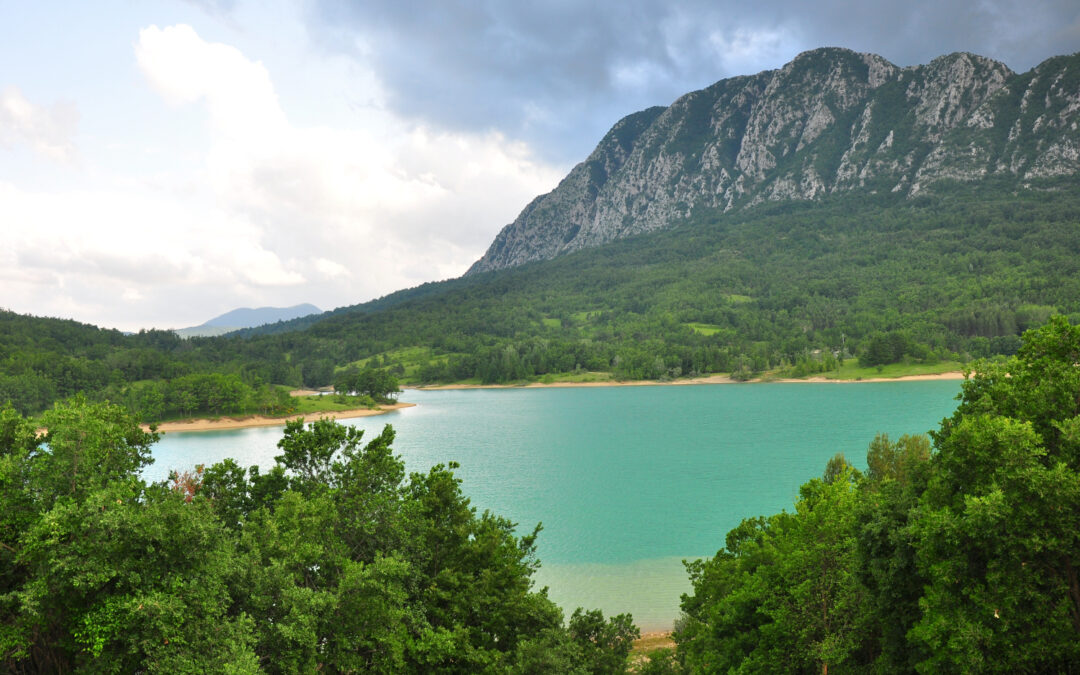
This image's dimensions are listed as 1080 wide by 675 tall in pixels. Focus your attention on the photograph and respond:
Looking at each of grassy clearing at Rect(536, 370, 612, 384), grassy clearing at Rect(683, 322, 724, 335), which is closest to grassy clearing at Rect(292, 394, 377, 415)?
grassy clearing at Rect(536, 370, 612, 384)

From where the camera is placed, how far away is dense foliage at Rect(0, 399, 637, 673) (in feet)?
32.6

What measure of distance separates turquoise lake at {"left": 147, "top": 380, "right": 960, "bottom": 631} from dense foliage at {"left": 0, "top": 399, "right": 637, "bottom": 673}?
527 inches

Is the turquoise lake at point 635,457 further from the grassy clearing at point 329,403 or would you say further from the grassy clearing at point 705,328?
the grassy clearing at point 705,328

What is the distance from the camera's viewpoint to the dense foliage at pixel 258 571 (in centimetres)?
993

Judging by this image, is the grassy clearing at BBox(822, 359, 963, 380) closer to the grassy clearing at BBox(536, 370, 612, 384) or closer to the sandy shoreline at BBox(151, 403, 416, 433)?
the grassy clearing at BBox(536, 370, 612, 384)

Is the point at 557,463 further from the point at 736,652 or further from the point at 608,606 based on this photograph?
the point at 736,652

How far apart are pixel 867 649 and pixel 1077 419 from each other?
25.6ft

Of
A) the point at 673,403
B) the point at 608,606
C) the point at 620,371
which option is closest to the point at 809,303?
the point at 620,371

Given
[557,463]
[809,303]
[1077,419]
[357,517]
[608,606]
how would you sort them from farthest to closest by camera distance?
[809,303] → [557,463] → [608,606] → [357,517] → [1077,419]

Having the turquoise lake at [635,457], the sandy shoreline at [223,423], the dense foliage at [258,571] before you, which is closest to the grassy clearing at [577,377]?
the turquoise lake at [635,457]

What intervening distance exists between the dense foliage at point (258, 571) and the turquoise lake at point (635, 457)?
13.4 metres

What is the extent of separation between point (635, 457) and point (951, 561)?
56409 millimetres

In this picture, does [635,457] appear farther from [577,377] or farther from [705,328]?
[705,328]

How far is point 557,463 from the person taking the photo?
63.6 m
